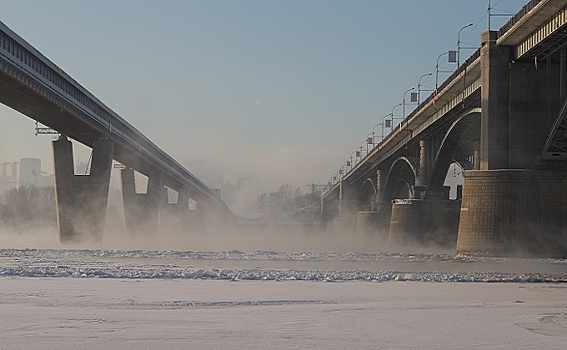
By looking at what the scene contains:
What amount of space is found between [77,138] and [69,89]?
14.0 m

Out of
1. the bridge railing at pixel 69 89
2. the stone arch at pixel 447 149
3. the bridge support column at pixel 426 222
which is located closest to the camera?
the bridge railing at pixel 69 89

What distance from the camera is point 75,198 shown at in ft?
214

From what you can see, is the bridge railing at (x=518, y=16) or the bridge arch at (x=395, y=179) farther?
the bridge arch at (x=395, y=179)

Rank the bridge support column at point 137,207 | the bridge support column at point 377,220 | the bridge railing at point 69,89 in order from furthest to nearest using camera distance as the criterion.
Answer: the bridge support column at point 377,220 < the bridge support column at point 137,207 < the bridge railing at point 69,89

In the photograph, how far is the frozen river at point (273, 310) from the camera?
1243 centimetres

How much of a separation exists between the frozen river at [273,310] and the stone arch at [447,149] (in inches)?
1168

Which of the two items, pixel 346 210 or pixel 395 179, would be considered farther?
pixel 346 210

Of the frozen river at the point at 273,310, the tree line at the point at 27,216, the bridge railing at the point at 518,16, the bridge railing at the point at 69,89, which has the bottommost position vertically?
the tree line at the point at 27,216

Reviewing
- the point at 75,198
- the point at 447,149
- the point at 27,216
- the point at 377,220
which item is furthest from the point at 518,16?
the point at 27,216

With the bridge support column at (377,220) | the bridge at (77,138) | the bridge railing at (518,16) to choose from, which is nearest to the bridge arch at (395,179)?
the bridge support column at (377,220)

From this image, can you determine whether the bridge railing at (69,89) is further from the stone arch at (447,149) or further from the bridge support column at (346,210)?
the bridge support column at (346,210)

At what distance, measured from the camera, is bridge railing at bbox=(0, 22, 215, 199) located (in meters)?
44.7

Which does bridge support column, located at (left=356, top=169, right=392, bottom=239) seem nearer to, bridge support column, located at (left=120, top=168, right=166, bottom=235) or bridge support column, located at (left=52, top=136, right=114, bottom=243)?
bridge support column, located at (left=120, top=168, right=166, bottom=235)

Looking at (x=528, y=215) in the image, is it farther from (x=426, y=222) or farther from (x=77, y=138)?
(x=77, y=138)
